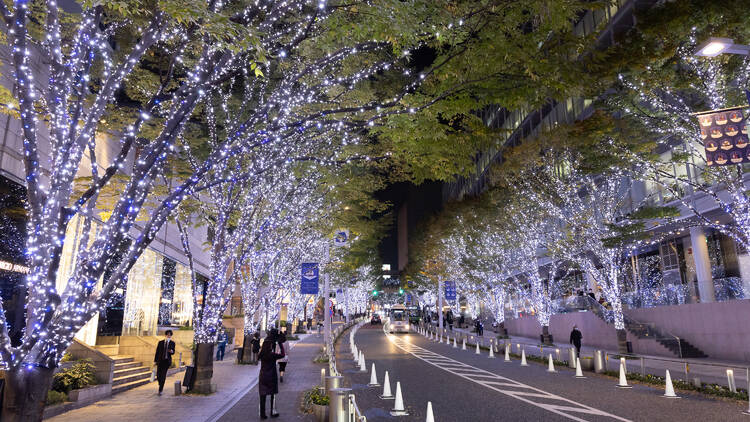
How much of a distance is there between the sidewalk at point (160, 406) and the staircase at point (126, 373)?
25 cm

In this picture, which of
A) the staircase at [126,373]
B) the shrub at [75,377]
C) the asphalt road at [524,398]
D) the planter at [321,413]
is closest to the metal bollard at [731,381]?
the asphalt road at [524,398]

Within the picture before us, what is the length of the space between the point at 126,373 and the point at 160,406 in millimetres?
4535

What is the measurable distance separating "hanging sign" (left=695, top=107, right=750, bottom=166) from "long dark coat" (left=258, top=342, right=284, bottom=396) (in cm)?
951

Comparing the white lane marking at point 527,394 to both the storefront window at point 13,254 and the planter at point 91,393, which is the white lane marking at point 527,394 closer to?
the planter at point 91,393

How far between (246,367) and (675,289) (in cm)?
1991

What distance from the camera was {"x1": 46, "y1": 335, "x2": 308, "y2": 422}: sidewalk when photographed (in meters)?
9.11

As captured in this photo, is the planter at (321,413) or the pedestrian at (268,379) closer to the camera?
the planter at (321,413)

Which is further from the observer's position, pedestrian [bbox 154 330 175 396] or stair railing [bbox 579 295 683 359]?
stair railing [bbox 579 295 683 359]

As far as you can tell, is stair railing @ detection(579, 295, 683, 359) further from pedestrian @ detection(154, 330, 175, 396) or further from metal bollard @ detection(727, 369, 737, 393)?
pedestrian @ detection(154, 330, 175, 396)

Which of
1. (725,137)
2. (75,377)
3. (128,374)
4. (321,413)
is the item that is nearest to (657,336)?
(725,137)

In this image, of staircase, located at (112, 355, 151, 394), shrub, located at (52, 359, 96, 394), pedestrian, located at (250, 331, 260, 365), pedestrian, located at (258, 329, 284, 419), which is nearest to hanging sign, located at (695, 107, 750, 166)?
pedestrian, located at (258, 329, 284, 419)

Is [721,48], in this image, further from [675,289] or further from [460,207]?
[460,207]

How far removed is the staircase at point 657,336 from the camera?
20.8 metres

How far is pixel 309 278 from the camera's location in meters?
16.9
